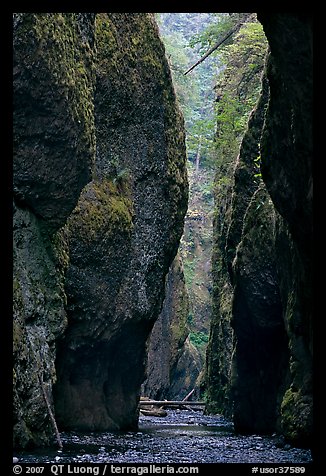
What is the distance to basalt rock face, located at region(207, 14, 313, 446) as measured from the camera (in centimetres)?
1023

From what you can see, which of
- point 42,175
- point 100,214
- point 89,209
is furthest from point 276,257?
point 42,175

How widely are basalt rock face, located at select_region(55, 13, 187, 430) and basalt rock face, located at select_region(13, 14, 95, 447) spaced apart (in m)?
2.06

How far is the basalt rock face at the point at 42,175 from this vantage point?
1121cm

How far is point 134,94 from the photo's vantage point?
739 inches

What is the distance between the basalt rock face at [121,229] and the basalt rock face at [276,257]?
6.84 feet

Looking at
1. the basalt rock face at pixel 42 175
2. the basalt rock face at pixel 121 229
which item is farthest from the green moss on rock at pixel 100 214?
the basalt rock face at pixel 42 175

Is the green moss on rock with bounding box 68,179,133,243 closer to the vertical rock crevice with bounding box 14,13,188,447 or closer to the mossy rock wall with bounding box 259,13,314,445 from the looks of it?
the vertical rock crevice with bounding box 14,13,188,447

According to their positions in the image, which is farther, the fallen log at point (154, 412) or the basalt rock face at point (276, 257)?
the fallen log at point (154, 412)

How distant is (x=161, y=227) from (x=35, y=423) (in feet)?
29.1

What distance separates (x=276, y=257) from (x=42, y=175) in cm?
540

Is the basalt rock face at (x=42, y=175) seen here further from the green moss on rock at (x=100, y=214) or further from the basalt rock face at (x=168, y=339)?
the basalt rock face at (x=168, y=339)

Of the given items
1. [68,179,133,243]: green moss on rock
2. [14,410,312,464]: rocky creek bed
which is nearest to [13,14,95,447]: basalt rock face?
[14,410,312,464]: rocky creek bed

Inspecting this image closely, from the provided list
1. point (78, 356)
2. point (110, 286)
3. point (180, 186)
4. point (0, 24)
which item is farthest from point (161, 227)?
point (0, 24)

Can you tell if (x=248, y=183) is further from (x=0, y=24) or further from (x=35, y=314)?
(x=0, y=24)
